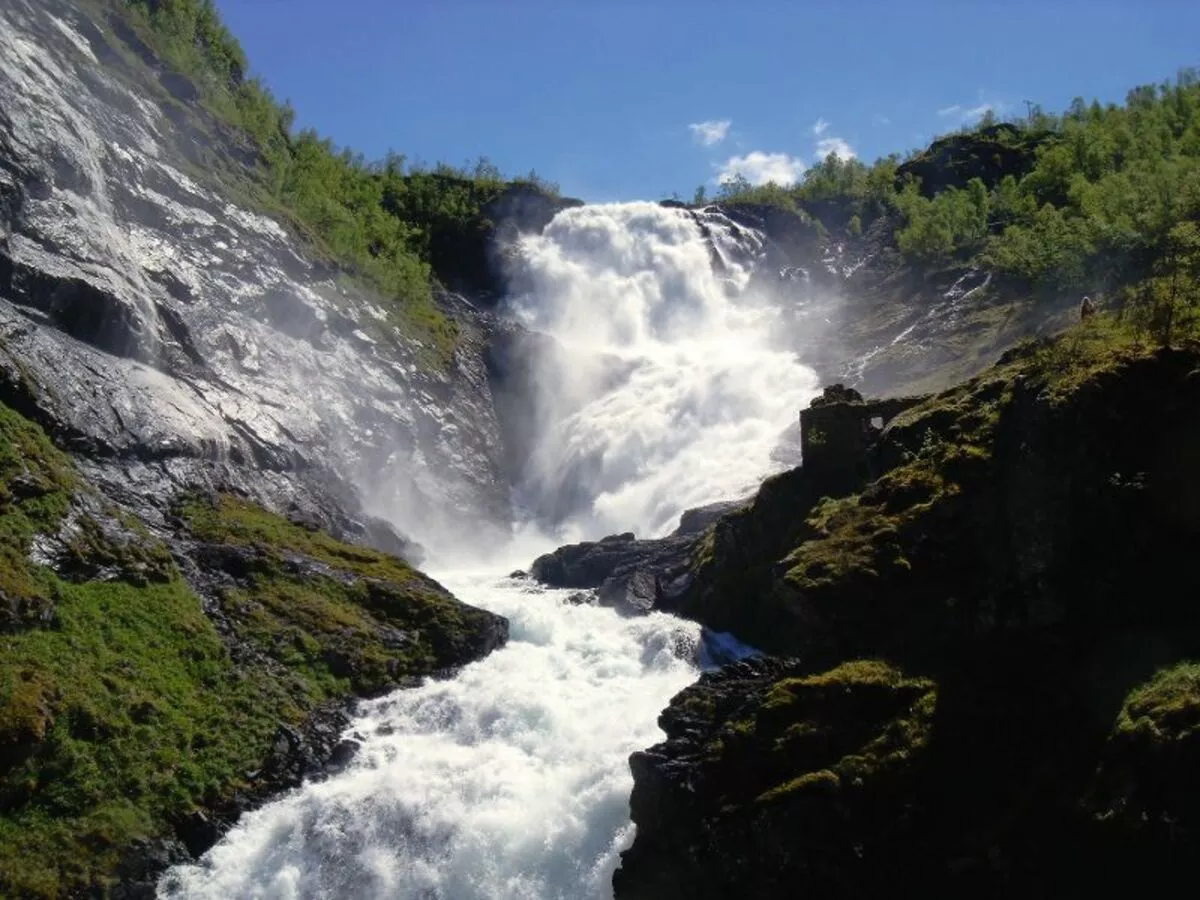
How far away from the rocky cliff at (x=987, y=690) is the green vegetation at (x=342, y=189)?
4812 centimetres

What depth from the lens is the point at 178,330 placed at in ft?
134

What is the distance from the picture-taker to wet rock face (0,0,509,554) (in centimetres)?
3322

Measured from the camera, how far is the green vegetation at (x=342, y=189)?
66.8 meters

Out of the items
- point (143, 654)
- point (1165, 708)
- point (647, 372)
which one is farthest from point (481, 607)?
point (647, 372)

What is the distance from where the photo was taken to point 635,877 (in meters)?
17.1

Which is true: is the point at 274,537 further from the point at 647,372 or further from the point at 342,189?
the point at 342,189

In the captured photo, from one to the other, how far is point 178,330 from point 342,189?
163 feet

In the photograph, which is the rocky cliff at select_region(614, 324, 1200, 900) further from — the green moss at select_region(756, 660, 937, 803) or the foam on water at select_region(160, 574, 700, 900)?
the foam on water at select_region(160, 574, 700, 900)

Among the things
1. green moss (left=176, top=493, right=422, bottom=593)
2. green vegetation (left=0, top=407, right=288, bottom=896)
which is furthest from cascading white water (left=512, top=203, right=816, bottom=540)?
green vegetation (left=0, top=407, right=288, bottom=896)

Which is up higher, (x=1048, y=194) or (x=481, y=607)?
(x=1048, y=194)

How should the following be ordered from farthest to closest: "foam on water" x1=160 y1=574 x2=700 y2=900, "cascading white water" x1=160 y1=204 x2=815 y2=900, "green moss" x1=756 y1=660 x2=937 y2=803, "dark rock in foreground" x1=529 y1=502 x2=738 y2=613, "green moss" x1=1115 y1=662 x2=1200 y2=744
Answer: "dark rock in foreground" x1=529 y1=502 x2=738 y2=613 < "cascading white water" x1=160 y1=204 x2=815 y2=900 < "foam on water" x1=160 y1=574 x2=700 y2=900 < "green moss" x1=756 y1=660 x2=937 y2=803 < "green moss" x1=1115 y1=662 x2=1200 y2=744

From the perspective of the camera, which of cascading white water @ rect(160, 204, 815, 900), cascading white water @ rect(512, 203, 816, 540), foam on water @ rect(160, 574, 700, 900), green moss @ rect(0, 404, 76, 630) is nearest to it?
foam on water @ rect(160, 574, 700, 900)

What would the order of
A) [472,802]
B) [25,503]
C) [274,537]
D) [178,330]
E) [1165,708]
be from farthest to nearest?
1. [178,330]
2. [274,537]
3. [25,503]
4. [472,802]
5. [1165,708]

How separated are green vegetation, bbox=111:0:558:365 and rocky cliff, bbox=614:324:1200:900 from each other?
48.1 meters
